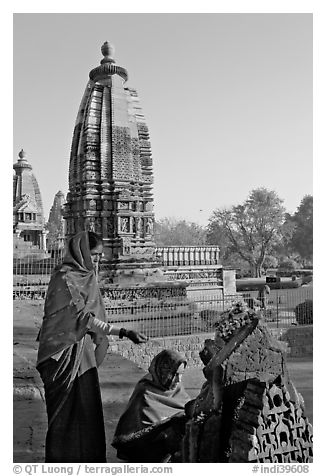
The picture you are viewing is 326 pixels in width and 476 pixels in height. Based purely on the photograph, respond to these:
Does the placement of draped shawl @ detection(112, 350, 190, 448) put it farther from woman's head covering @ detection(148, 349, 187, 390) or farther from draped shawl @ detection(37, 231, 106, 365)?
draped shawl @ detection(37, 231, 106, 365)

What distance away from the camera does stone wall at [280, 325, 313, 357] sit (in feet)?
24.9

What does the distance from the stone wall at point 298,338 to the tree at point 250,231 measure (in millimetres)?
8154

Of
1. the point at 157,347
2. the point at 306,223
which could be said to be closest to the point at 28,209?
the point at 306,223

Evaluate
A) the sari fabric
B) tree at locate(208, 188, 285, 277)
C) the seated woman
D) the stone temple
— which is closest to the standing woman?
the sari fabric

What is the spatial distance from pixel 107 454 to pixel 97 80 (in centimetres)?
846

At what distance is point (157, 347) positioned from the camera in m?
6.86

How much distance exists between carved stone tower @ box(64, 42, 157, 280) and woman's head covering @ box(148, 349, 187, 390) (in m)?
6.08

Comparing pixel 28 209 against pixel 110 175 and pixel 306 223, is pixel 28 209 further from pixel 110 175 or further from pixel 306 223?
pixel 306 223

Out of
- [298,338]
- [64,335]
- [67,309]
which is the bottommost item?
[298,338]

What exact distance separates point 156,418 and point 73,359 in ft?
2.32

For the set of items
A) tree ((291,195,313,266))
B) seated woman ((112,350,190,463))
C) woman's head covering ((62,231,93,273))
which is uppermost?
tree ((291,195,313,266))

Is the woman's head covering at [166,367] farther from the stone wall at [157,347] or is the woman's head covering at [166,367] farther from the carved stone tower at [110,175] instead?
the carved stone tower at [110,175]
